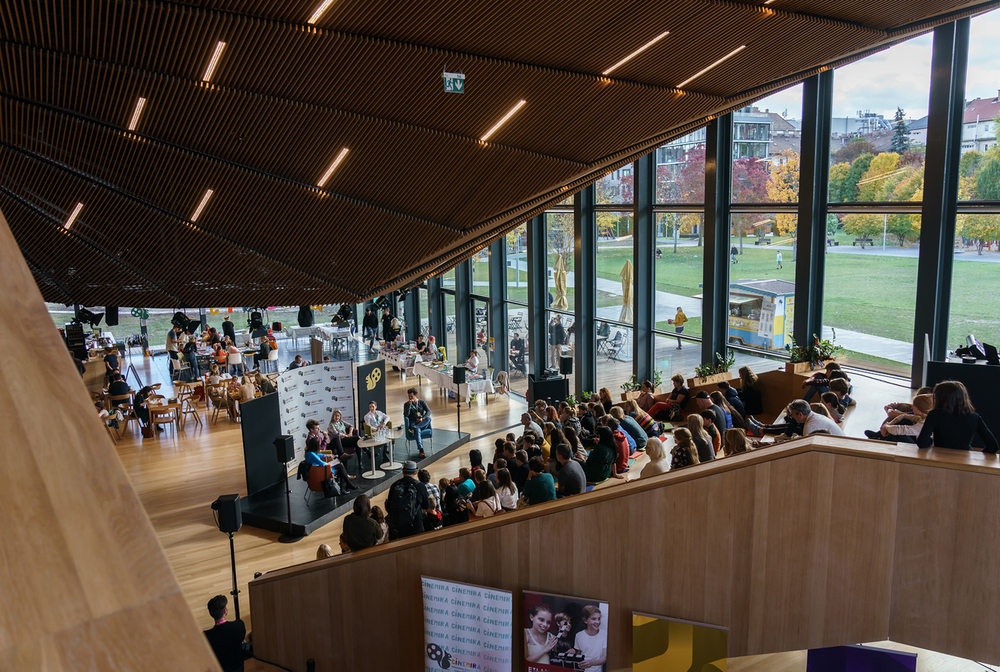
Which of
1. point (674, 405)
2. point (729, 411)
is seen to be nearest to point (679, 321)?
point (674, 405)

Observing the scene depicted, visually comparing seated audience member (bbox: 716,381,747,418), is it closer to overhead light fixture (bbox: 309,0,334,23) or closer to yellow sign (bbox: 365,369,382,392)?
overhead light fixture (bbox: 309,0,334,23)

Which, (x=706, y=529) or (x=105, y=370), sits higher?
(x=706, y=529)

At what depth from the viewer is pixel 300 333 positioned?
1105 inches

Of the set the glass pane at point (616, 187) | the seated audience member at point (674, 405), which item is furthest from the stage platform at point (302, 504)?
the glass pane at point (616, 187)

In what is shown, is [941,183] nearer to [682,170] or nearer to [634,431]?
[682,170]

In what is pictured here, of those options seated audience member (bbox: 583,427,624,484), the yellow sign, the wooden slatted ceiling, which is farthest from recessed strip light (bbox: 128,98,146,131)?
the yellow sign

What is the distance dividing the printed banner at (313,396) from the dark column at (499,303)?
23.8 feet

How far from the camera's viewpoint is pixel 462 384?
56.2ft

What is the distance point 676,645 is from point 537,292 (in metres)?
13.4

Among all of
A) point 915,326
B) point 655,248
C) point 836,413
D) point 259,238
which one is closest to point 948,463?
point 836,413

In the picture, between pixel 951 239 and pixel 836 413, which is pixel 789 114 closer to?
pixel 951 239

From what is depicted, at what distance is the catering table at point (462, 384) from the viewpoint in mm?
17094

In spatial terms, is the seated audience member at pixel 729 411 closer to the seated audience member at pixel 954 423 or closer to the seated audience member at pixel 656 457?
the seated audience member at pixel 656 457

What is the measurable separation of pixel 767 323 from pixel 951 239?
3.23 m
